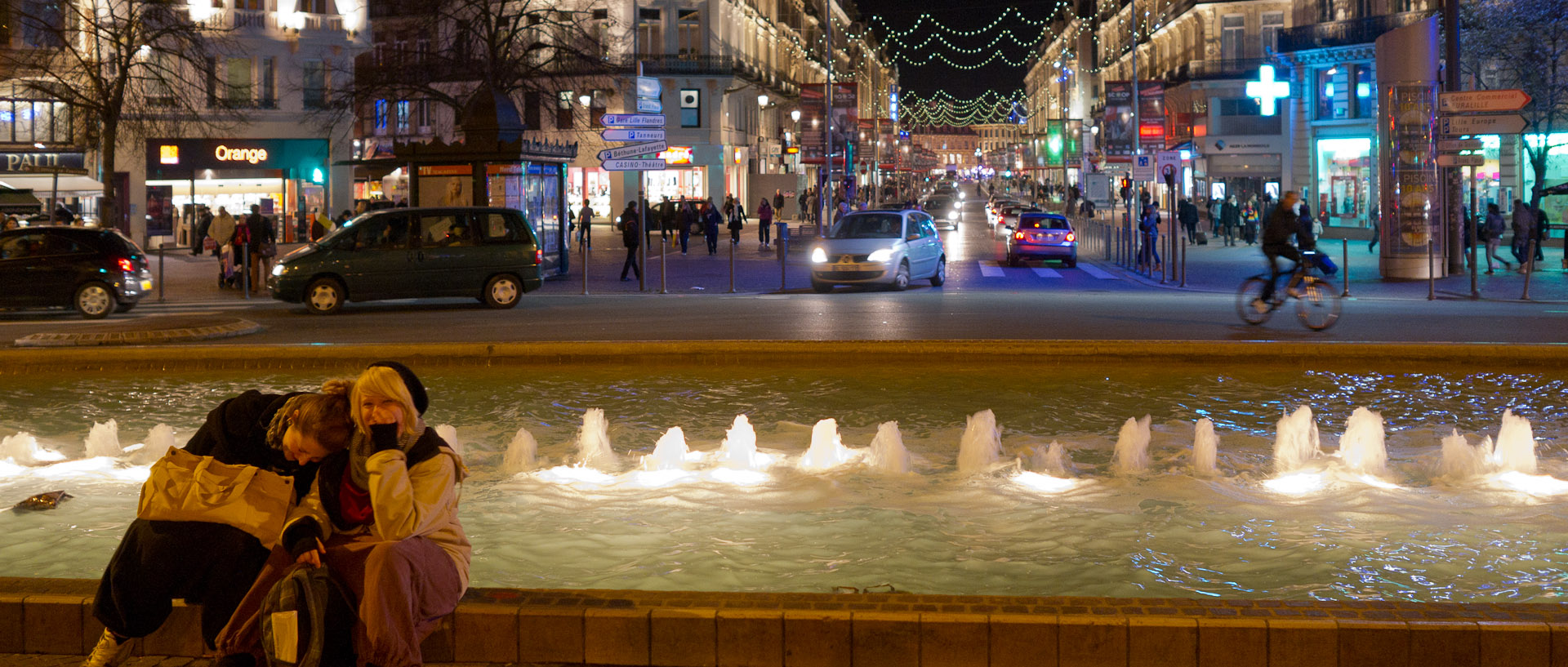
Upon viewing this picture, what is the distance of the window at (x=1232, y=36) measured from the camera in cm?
6944

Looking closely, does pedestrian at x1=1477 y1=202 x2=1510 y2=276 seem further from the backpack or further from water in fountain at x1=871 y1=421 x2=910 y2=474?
the backpack

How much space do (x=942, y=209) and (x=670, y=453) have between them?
62.1 metres

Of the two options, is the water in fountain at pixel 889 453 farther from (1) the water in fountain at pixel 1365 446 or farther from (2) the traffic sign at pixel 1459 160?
(2) the traffic sign at pixel 1459 160

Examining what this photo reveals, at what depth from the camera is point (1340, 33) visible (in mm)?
56562

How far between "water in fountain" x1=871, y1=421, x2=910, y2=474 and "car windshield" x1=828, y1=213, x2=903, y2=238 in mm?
16256

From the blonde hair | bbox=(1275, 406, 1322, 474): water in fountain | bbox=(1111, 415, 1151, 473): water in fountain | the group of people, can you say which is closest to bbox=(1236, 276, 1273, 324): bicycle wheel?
bbox=(1275, 406, 1322, 474): water in fountain

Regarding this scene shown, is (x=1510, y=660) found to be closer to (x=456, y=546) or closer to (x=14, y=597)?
(x=456, y=546)

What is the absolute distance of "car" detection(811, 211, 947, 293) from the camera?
24719 mm

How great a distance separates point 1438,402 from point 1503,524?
4.73 metres

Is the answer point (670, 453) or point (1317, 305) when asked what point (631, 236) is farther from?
point (670, 453)

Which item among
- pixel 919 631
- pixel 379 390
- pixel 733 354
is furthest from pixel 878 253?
pixel 379 390

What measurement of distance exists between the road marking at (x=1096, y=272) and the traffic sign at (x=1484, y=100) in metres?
7.68

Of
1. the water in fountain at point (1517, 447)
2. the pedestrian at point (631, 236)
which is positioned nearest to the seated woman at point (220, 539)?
the water in fountain at point (1517, 447)

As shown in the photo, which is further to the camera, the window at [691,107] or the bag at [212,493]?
the window at [691,107]
